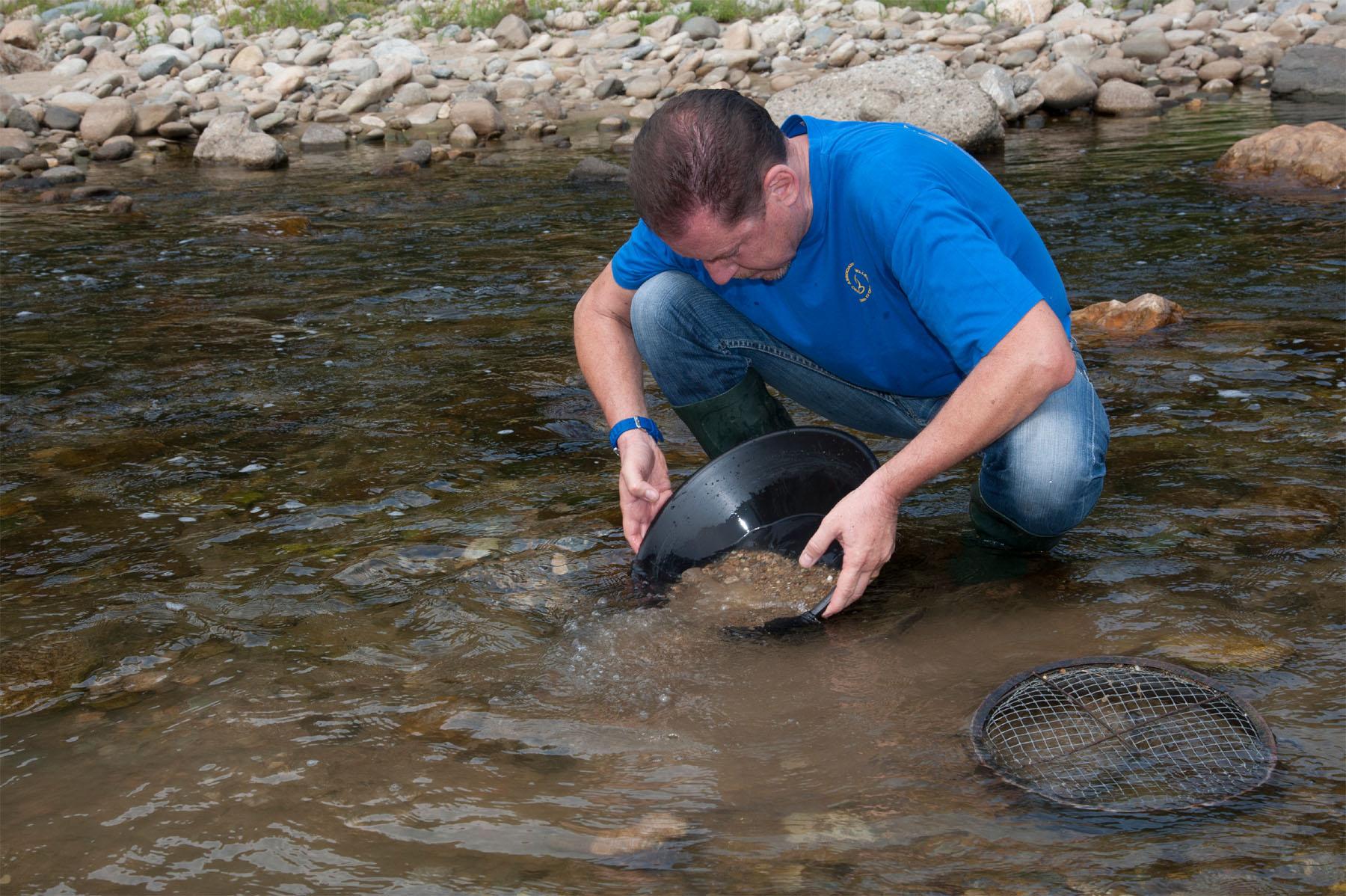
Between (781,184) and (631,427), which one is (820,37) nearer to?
(631,427)

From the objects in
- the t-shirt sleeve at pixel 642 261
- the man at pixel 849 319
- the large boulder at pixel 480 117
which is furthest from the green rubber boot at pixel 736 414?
the large boulder at pixel 480 117

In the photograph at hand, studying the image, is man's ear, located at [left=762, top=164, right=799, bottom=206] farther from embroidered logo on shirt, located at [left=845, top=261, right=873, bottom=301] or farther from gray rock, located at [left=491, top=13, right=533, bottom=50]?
gray rock, located at [left=491, top=13, right=533, bottom=50]

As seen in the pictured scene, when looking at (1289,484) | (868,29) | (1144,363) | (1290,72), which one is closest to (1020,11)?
(868,29)

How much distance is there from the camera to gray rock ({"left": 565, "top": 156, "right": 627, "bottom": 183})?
35.9ft

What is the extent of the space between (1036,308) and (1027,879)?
3.59 feet

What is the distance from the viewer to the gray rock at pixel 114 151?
A: 1354 cm

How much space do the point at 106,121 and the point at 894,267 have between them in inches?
551

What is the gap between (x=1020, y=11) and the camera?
→ 17.9 metres

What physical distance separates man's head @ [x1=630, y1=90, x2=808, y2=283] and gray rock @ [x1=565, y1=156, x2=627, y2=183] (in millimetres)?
8202

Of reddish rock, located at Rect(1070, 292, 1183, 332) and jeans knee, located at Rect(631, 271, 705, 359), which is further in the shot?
reddish rock, located at Rect(1070, 292, 1183, 332)

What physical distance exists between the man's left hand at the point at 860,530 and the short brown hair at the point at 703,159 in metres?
0.65

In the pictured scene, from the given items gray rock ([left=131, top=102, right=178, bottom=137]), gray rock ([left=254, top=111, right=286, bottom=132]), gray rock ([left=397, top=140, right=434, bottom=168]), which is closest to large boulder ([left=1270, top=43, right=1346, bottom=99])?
gray rock ([left=397, top=140, right=434, bottom=168])

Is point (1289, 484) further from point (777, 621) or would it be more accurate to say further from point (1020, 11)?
point (1020, 11)

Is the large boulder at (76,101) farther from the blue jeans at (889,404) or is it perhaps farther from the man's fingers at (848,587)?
the man's fingers at (848,587)
